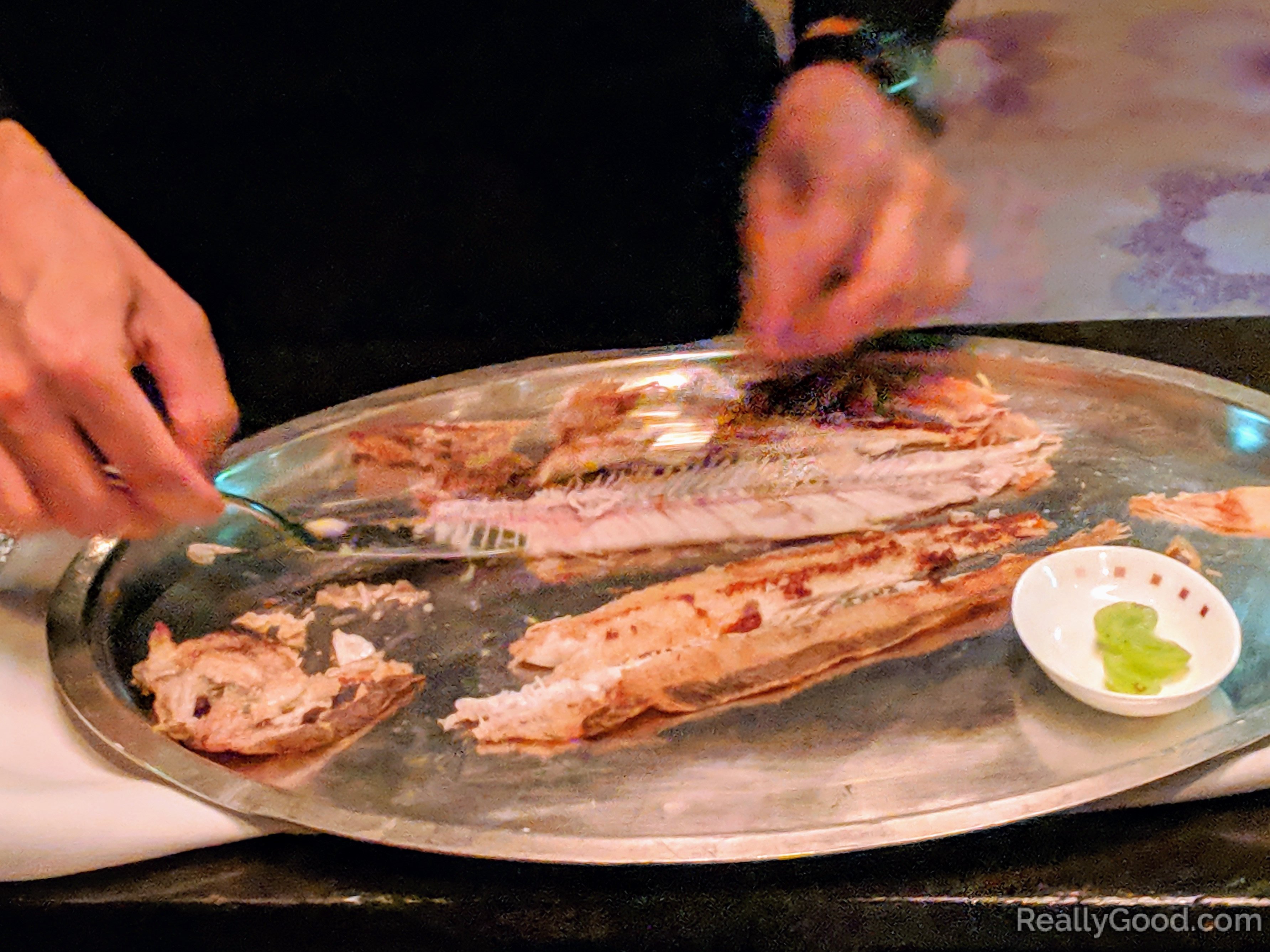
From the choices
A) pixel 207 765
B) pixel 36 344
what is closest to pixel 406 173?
pixel 36 344

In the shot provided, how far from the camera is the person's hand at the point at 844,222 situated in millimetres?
1210

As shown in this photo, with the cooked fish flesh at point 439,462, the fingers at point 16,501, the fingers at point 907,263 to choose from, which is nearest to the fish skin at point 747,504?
the cooked fish flesh at point 439,462

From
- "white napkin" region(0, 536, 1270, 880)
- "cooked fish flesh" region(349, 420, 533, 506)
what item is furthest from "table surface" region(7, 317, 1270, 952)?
"cooked fish flesh" region(349, 420, 533, 506)

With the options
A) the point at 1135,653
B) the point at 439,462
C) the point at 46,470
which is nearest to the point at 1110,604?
the point at 1135,653

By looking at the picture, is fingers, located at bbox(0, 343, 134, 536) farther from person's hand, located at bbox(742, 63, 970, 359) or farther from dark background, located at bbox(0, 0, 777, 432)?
person's hand, located at bbox(742, 63, 970, 359)

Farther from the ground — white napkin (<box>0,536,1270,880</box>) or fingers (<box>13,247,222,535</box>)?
fingers (<box>13,247,222,535</box>)

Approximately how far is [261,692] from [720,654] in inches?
19.9

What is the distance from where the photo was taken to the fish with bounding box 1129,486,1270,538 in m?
1.11

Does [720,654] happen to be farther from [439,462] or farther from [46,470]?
[46,470]

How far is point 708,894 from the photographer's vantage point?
32.2 inches

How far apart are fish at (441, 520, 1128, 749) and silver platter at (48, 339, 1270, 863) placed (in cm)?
2

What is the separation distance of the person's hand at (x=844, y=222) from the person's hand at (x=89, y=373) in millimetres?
748

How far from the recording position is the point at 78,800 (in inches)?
33.3

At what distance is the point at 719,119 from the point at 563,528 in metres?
0.74
